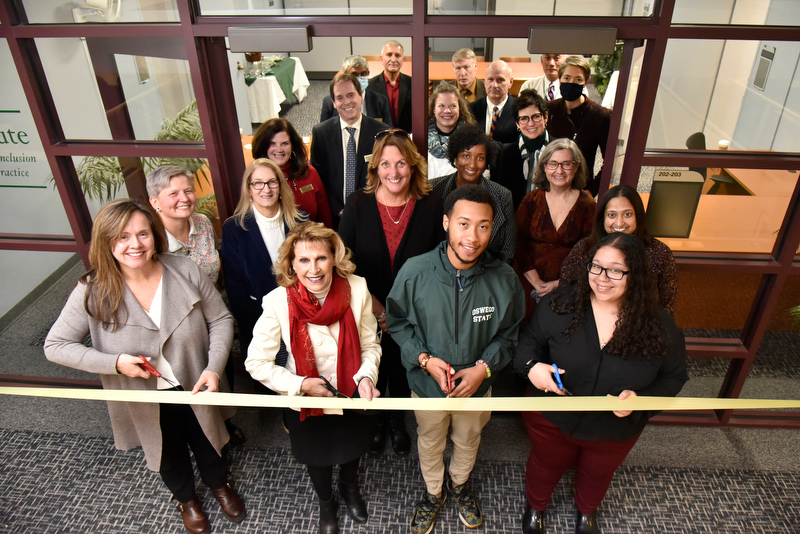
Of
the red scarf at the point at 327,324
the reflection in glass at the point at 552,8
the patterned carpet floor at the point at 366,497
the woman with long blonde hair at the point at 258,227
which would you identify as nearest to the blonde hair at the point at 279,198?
the woman with long blonde hair at the point at 258,227

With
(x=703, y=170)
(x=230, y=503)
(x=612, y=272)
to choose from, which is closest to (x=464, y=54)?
(x=703, y=170)

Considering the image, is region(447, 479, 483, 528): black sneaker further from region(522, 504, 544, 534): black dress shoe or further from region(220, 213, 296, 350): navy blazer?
region(220, 213, 296, 350): navy blazer

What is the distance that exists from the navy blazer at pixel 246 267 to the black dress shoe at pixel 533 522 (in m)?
1.72

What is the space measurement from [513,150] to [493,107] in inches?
32.0

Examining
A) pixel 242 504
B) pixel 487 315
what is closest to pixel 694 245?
pixel 487 315

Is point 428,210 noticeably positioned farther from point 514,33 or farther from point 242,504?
point 242,504

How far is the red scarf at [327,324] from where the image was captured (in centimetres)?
242

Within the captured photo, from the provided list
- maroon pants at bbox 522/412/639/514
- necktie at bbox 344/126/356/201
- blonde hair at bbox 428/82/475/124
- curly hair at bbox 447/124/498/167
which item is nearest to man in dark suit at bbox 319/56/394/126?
blonde hair at bbox 428/82/475/124

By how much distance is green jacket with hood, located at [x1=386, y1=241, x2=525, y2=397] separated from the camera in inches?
94.7

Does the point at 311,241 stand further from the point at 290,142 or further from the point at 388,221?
the point at 290,142

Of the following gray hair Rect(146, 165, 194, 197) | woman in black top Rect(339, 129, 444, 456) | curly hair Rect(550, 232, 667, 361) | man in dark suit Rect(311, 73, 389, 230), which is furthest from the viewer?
man in dark suit Rect(311, 73, 389, 230)

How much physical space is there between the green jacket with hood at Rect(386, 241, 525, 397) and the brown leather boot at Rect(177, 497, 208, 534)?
4.41 ft

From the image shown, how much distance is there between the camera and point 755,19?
2510mm

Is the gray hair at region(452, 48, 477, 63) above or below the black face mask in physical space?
above
